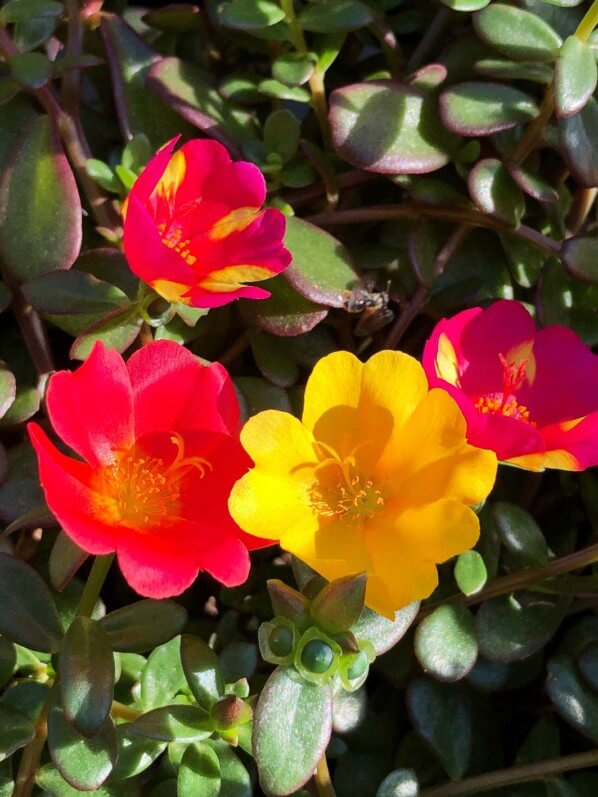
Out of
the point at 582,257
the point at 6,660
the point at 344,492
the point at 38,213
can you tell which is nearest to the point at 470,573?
the point at 344,492

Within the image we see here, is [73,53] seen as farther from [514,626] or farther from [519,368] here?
[514,626]

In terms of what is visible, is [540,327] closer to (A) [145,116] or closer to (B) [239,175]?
(B) [239,175]

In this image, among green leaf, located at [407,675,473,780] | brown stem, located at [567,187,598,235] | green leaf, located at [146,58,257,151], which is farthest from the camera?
brown stem, located at [567,187,598,235]

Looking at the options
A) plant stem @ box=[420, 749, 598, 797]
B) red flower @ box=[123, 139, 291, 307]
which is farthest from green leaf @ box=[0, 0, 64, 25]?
plant stem @ box=[420, 749, 598, 797]

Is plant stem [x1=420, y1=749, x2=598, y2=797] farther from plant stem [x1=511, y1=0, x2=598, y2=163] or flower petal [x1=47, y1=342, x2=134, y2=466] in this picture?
plant stem [x1=511, y1=0, x2=598, y2=163]

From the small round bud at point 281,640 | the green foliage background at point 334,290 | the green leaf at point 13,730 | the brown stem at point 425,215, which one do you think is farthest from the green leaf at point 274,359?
the green leaf at point 13,730
